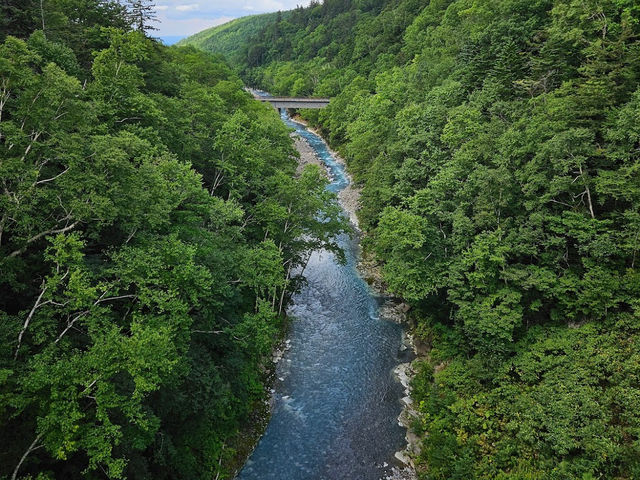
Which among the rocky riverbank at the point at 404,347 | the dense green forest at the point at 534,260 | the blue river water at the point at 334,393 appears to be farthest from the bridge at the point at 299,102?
the blue river water at the point at 334,393

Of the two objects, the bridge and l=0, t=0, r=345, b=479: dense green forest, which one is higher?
the bridge

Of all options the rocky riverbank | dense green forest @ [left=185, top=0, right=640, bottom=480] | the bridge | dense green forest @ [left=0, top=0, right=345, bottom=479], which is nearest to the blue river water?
the rocky riverbank

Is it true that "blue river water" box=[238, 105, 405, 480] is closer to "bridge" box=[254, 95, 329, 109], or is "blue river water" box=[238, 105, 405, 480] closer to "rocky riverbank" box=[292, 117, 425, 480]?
"rocky riverbank" box=[292, 117, 425, 480]

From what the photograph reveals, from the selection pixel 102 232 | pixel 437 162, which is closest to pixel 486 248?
pixel 437 162

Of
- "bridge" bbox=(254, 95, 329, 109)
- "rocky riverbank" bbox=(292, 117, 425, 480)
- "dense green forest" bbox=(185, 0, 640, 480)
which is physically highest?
"bridge" bbox=(254, 95, 329, 109)

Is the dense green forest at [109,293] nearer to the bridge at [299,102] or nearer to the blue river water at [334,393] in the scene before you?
the blue river water at [334,393]
